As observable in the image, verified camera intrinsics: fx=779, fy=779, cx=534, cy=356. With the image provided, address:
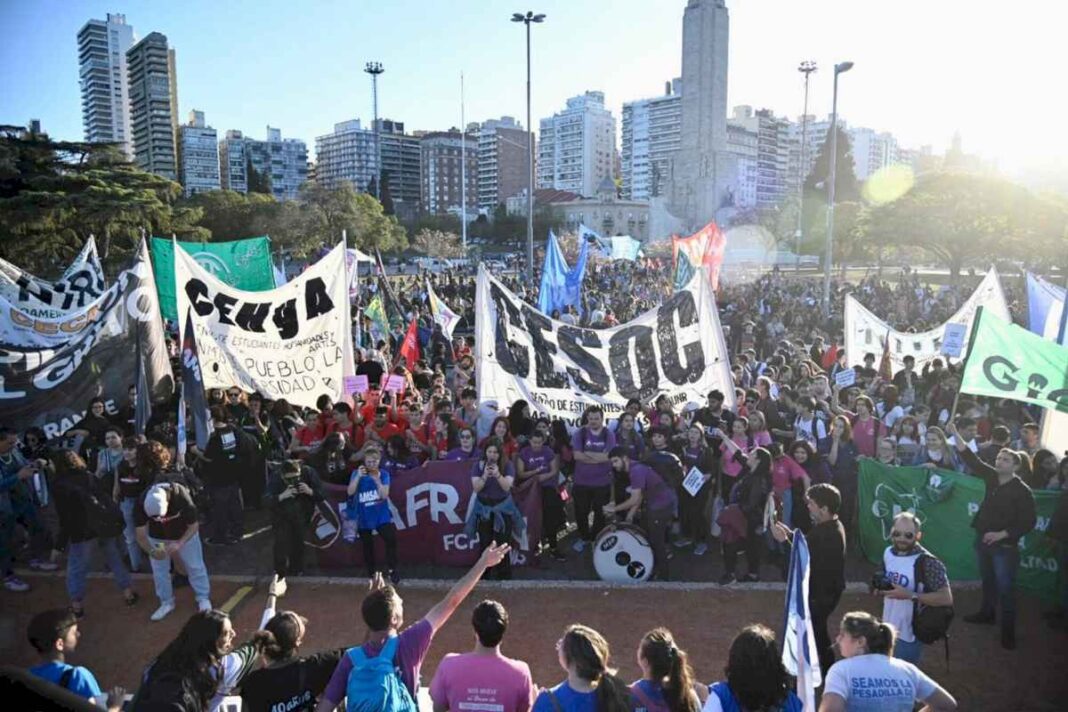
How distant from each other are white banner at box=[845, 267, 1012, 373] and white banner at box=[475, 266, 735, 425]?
514 centimetres

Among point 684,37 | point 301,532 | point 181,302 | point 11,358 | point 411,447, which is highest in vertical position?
point 684,37

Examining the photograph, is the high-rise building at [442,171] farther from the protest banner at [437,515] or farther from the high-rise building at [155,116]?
the protest banner at [437,515]

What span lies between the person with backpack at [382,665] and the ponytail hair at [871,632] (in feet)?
6.87

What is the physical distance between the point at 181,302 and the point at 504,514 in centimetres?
493

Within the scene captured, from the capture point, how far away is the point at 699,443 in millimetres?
8688

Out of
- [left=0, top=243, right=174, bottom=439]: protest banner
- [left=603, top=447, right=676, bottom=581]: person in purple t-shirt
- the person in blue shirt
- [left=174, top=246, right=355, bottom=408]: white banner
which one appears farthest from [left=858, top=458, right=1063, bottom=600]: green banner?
[left=0, top=243, right=174, bottom=439]: protest banner

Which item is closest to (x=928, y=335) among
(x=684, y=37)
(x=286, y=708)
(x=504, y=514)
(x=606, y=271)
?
(x=504, y=514)

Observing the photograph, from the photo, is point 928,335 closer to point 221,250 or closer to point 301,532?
point 301,532

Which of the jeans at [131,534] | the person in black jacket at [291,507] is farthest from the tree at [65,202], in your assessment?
the person in black jacket at [291,507]

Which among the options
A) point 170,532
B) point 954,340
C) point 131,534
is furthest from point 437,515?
point 954,340

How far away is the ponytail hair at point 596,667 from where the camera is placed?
347 cm

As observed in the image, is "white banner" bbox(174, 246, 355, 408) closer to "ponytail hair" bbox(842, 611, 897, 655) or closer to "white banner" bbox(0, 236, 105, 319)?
"white banner" bbox(0, 236, 105, 319)

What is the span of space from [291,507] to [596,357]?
4.24m

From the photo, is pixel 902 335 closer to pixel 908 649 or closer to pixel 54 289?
pixel 908 649
